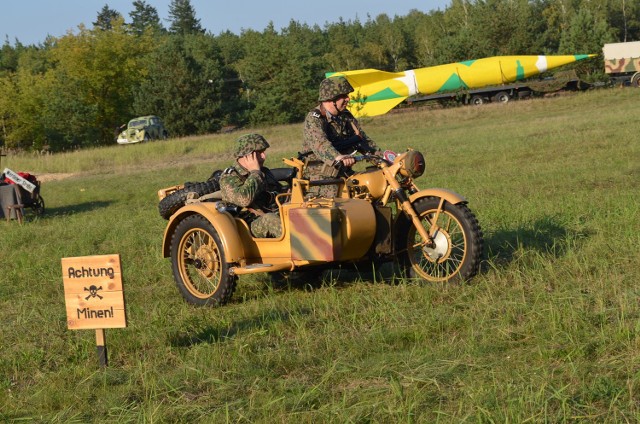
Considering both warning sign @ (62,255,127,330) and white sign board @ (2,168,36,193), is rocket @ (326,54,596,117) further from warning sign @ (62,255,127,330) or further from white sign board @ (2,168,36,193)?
warning sign @ (62,255,127,330)

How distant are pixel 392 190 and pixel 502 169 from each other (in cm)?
1058

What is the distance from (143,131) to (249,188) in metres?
50.7

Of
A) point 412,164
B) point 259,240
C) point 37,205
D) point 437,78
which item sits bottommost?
point 37,205

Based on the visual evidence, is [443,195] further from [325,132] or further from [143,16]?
[143,16]

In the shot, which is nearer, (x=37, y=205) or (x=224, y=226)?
(x=224, y=226)

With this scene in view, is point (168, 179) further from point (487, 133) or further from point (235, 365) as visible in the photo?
point (235, 365)

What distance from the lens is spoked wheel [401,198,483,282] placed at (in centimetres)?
774

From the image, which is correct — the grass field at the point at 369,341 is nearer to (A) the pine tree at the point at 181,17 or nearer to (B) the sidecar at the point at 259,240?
(B) the sidecar at the point at 259,240

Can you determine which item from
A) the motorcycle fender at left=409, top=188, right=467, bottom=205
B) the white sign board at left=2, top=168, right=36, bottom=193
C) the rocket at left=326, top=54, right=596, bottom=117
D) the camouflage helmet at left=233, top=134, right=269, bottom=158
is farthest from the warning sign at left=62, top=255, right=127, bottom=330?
the rocket at left=326, top=54, right=596, bottom=117

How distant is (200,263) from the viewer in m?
8.60

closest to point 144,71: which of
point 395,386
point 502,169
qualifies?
point 502,169

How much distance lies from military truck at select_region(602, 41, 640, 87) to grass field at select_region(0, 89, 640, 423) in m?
38.7

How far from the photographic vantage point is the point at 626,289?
6.91 meters

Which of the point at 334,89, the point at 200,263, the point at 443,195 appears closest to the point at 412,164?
the point at 443,195
